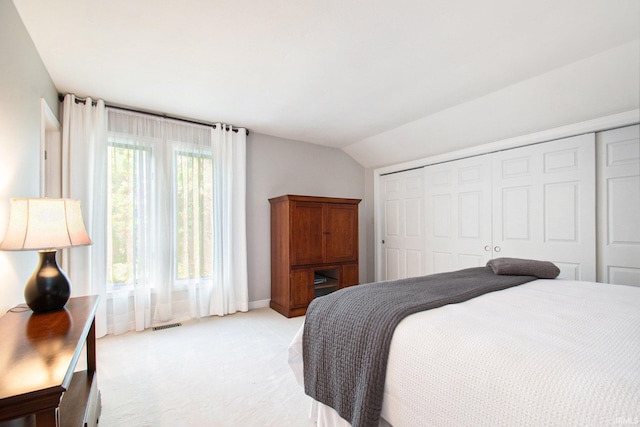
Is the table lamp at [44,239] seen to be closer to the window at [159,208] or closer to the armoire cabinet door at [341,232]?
the window at [159,208]

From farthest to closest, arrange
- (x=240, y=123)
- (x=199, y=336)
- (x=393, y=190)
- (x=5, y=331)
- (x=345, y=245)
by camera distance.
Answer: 1. (x=393, y=190)
2. (x=345, y=245)
3. (x=240, y=123)
4. (x=199, y=336)
5. (x=5, y=331)

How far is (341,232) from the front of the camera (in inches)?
159

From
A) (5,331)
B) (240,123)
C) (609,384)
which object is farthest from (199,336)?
(609,384)

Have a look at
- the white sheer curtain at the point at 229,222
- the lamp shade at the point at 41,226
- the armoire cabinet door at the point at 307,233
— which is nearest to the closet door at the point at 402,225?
the armoire cabinet door at the point at 307,233

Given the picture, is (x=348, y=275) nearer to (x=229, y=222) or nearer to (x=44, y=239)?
(x=229, y=222)

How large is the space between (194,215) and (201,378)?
6.19 ft

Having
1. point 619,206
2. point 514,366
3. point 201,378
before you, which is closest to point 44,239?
point 201,378

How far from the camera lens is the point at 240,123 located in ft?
12.0

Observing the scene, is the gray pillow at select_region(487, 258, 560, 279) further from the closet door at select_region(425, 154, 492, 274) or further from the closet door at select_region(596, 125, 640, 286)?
the closet door at select_region(425, 154, 492, 274)

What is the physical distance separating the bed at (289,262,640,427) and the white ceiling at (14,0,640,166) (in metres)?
1.67

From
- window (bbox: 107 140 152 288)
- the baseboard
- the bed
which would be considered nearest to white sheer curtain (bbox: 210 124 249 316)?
the baseboard

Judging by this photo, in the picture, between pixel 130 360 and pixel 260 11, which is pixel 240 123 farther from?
pixel 130 360

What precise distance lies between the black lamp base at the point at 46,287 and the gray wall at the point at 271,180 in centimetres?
242

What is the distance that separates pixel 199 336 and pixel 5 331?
6.23 ft
